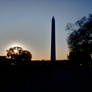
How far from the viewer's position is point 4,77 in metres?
14.6

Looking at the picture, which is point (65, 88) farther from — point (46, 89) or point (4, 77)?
point (4, 77)

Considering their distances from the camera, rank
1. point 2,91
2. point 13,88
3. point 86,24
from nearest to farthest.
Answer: point 2,91, point 13,88, point 86,24

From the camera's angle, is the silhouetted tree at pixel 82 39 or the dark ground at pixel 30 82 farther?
the silhouetted tree at pixel 82 39

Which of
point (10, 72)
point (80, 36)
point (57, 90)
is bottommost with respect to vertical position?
point (57, 90)

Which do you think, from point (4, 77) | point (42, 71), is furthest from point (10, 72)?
point (42, 71)

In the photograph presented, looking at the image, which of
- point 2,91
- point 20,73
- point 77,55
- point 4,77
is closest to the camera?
point 2,91

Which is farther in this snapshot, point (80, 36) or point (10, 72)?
point (80, 36)

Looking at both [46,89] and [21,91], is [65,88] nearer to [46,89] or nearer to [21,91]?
[46,89]

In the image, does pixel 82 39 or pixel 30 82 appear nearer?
pixel 30 82

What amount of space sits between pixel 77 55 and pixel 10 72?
96.5 feet

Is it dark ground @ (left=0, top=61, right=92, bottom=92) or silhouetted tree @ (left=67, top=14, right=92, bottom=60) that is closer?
dark ground @ (left=0, top=61, right=92, bottom=92)

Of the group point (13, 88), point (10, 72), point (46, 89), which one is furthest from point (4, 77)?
point (46, 89)

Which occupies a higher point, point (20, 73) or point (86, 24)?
point (86, 24)

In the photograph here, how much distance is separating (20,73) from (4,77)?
1.72 metres
